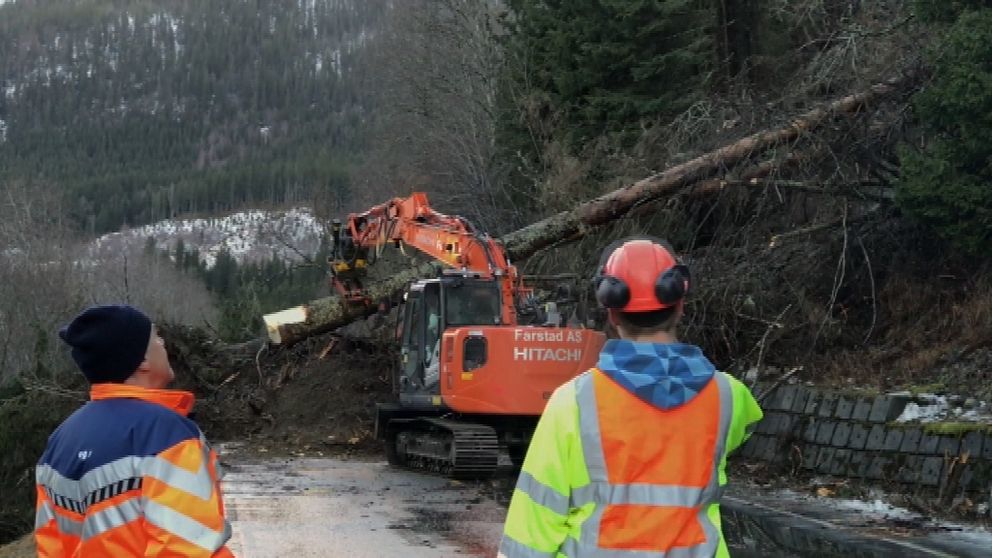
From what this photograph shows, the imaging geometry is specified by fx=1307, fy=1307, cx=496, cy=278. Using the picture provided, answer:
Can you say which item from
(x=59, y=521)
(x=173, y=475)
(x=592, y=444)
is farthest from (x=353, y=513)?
(x=592, y=444)

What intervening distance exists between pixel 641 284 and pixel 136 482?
1580 millimetres

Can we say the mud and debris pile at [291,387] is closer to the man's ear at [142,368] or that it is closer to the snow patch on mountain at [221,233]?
the man's ear at [142,368]

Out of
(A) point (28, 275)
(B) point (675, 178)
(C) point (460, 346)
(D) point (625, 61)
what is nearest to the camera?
(C) point (460, 346)

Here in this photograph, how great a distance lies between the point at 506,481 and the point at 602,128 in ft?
31.2

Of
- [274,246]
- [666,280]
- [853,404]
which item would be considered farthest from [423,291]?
[274,246]

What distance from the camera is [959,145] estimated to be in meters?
14.9

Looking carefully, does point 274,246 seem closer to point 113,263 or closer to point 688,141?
point 113,263

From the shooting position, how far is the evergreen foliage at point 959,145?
14.5m

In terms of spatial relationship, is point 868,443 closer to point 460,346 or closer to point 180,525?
point 460,346

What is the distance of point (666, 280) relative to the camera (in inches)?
139

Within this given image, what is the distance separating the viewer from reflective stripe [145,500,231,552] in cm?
376

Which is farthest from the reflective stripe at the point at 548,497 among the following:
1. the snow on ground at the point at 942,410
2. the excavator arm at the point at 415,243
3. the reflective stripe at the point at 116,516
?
the excavator arm at the point at 415,243

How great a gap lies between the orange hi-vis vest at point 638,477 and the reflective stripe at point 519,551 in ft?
0.25

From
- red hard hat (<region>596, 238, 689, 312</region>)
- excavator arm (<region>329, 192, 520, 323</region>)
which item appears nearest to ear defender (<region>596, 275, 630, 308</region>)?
red hard hat (<region>596, 238, 689, 312</region>)
